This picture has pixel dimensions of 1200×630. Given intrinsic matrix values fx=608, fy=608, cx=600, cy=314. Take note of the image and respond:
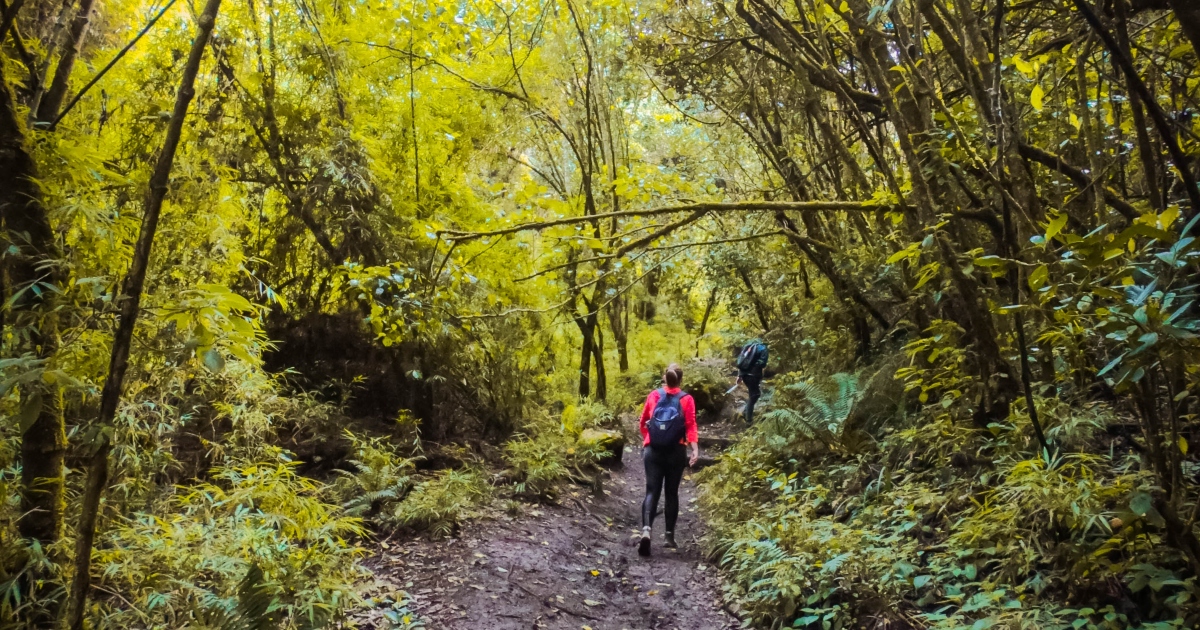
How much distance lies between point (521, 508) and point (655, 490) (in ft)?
5.12

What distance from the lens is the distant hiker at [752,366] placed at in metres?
11.2

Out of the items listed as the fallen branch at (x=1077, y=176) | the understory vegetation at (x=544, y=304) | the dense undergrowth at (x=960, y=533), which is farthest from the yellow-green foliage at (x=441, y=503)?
the fallen branch at (x=1077, y=176)

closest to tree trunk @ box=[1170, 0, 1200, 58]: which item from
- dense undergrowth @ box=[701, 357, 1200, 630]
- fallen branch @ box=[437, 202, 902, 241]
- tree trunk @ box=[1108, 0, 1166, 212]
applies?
tree trunk @ box=[1108, 0, 1166, 212]

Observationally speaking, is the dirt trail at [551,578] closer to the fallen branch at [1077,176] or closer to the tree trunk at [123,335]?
the tree trunk at [123,335]

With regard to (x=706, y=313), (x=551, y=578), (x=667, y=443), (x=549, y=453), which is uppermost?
(x=706, y=313)

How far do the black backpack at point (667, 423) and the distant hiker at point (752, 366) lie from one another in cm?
523

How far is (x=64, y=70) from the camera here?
281 cm

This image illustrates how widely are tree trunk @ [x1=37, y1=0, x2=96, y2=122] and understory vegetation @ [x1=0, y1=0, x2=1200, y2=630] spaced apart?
15 mm

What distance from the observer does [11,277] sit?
2.51 m

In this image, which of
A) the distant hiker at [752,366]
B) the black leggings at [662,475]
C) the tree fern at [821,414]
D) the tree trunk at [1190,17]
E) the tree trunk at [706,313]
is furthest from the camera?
the tree trunk at [706,313]

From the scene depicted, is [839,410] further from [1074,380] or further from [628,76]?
[628,76]

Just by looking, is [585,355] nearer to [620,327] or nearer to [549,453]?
[549,453]

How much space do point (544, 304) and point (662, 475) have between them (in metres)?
3.99

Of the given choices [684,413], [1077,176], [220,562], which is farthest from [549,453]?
[1077,176]
